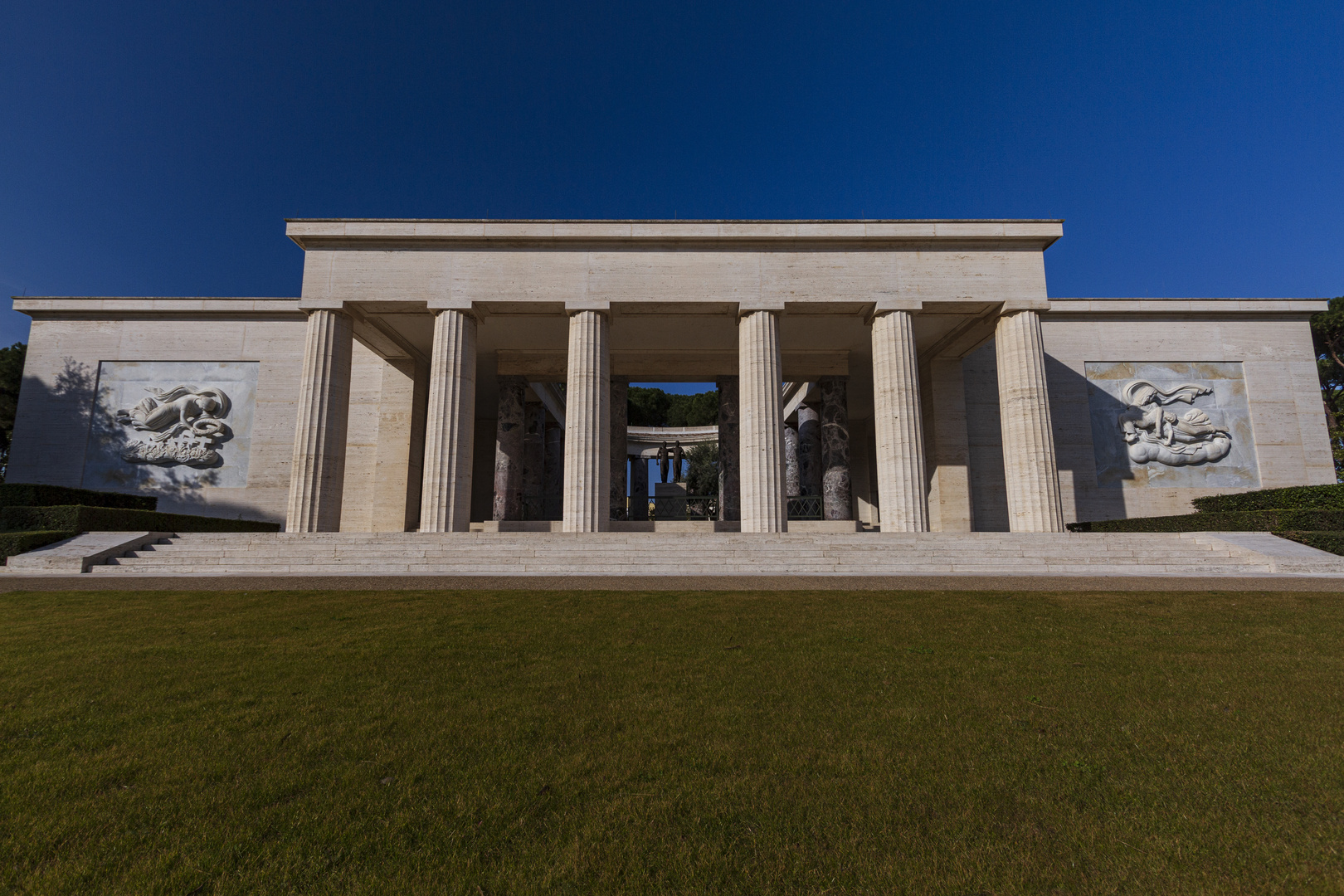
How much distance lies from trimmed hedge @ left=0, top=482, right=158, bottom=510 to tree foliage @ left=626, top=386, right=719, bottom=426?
53.0m

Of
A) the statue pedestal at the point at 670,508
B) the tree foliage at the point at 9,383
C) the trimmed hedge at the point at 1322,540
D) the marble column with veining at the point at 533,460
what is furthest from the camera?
the statue pedestal at the point at 670,508

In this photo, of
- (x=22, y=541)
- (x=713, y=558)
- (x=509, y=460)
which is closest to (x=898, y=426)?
(x=713, y=558)

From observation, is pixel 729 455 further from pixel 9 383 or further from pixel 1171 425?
pixel 9 383

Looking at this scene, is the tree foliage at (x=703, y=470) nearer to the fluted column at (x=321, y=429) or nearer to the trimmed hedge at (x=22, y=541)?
the fluted column at (x=321, y=429)

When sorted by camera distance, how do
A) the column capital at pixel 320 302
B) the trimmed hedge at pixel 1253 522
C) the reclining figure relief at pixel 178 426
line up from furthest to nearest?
the reclining figure relief at pixel 178 426, the column capital at pixel 320 302, the trimmed hedge at pixel 1253 522

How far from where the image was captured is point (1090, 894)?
9.96 ft

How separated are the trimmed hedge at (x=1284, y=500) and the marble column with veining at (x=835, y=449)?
15.0 metres

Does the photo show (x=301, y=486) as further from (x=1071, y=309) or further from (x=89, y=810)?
(x=1071, y=309)

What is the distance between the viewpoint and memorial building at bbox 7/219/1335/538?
80.9ft

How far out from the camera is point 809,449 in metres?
40.2

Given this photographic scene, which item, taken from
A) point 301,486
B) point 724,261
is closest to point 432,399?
point 301,486

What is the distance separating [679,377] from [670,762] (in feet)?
103

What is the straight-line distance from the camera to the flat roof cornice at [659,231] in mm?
25219

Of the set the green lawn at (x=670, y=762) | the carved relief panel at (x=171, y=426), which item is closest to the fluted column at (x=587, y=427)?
the green lawn at (x=670, y=762)
